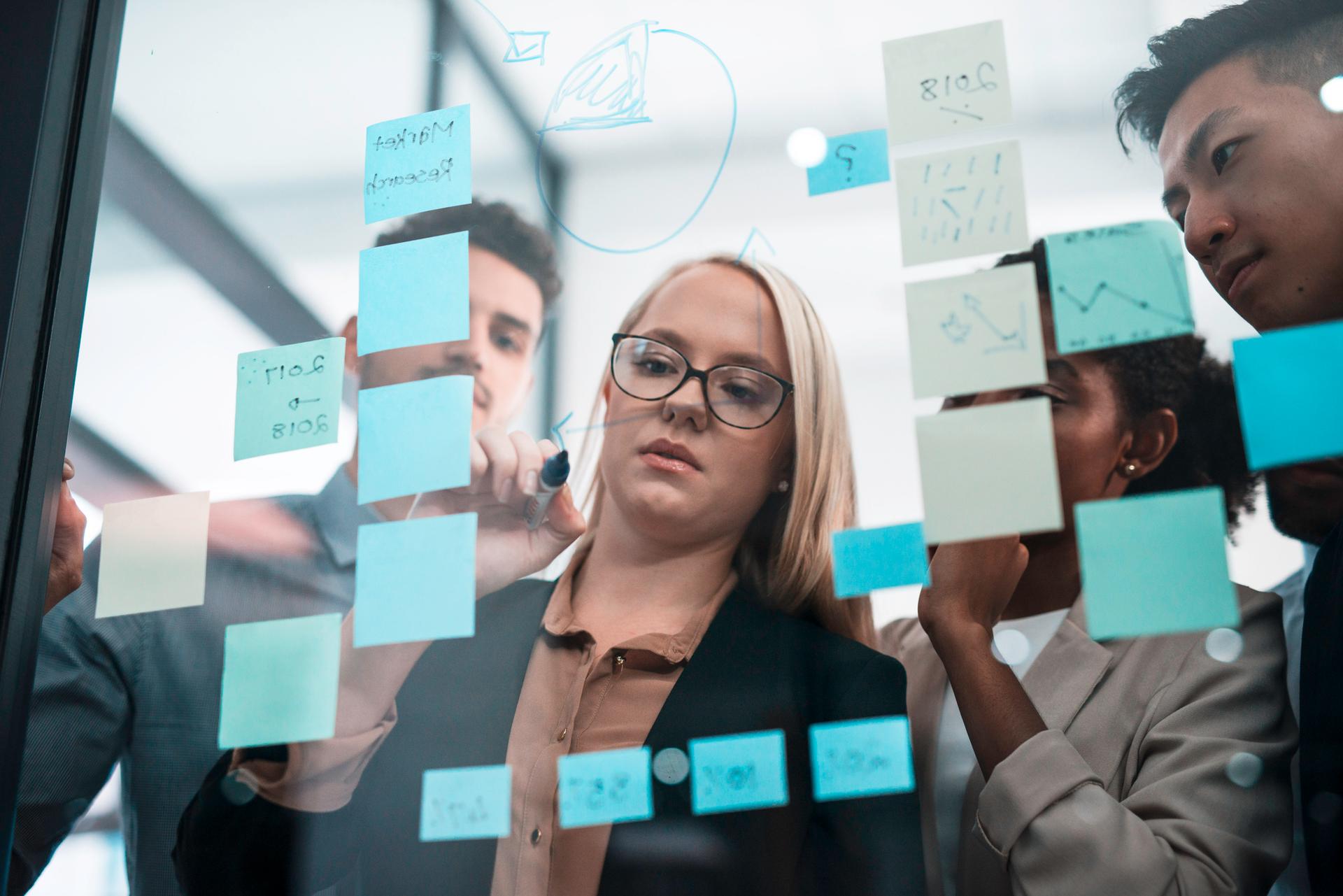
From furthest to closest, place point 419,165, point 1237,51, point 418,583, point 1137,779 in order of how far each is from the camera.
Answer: point 419,165
point 418,583
point 1237,51
point 1137,779

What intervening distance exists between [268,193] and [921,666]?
818mm

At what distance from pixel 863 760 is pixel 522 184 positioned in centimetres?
61

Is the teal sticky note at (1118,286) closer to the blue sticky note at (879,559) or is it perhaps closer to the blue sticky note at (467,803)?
the blue sticky note at (879,559)

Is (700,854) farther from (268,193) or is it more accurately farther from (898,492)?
(268,193)

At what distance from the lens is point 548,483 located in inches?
38.7

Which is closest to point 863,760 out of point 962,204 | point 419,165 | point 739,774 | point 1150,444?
point 739,774

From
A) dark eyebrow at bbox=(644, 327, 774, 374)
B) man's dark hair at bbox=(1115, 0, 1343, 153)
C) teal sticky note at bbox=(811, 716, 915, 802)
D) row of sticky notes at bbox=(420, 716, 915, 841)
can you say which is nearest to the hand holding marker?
dark eyebrow at bbox=(644, 327, 774, 374)

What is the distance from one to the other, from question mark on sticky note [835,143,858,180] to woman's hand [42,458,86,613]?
786 millimetres

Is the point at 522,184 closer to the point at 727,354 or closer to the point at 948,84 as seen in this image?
the point at 727,354

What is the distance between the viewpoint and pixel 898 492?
863mm

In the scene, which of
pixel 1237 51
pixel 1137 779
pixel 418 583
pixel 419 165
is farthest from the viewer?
pixel 419 165

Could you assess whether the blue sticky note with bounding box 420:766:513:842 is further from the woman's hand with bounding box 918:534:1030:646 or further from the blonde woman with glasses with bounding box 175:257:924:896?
the woman's hand with bounding box 918:534:1030:646

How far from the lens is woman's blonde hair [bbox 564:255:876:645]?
0.88m

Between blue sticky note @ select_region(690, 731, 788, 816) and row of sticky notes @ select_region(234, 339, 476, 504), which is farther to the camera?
row of sticky notes @ select_region(234, 339, 476, 504)
